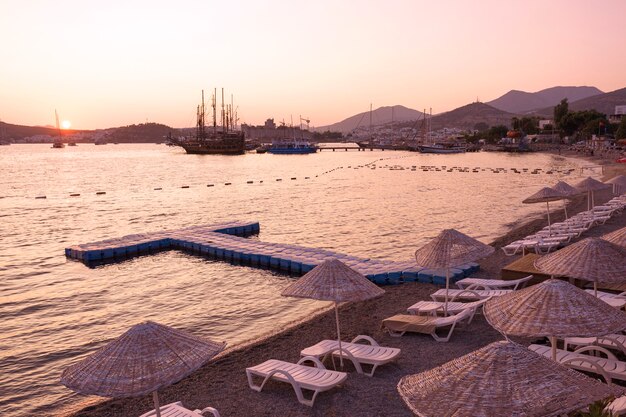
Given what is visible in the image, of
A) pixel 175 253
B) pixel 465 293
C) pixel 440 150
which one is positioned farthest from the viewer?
pixel 440 150

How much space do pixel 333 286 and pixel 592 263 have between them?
3.97 metres

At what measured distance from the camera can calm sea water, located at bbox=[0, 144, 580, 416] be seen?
41.0 feet

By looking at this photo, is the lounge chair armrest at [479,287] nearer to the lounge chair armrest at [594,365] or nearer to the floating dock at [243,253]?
the floating dock at [243,253]

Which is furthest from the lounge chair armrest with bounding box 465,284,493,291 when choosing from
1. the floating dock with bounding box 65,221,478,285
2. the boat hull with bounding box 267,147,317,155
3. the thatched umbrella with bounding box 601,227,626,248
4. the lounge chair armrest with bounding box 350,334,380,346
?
the boat hull with bounding box 267,147,317,155

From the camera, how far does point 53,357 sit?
38.3 ft

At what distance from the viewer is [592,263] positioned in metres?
7.75

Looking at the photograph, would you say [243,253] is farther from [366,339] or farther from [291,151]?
[291,151]

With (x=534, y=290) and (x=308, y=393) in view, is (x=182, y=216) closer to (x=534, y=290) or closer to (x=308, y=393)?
(x=308, y=393)

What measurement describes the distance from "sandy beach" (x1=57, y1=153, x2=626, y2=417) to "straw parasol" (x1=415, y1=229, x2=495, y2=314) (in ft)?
4.61

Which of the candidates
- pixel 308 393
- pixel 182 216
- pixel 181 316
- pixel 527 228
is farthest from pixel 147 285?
pixel 182 216

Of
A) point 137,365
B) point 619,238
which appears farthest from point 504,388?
point 619,238

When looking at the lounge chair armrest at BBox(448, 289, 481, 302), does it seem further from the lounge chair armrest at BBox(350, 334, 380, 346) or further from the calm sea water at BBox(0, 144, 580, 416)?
the calm sea water at BBox(0, 144, 580, 416)

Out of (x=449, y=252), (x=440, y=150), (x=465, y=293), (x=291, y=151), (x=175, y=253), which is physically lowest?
(x=175, y=253)

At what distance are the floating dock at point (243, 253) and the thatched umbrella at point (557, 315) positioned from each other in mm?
8463
